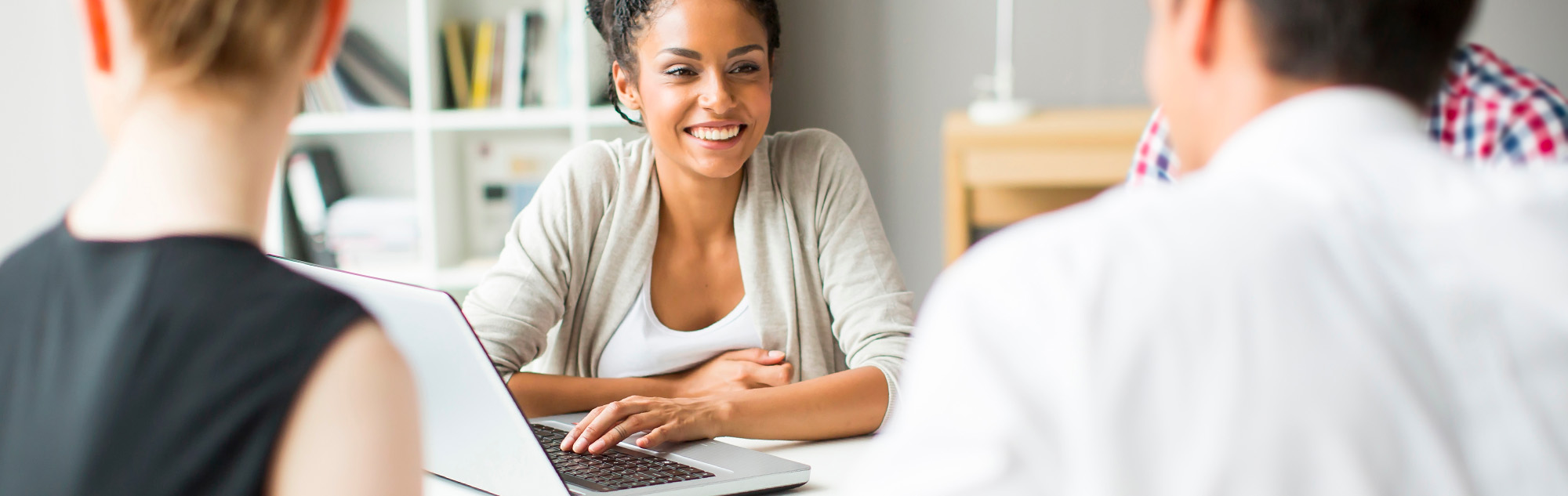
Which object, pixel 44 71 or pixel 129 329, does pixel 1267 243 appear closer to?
pixel 129 329

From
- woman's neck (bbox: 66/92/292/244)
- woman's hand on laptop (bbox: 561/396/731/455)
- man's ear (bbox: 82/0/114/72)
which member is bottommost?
woman's hand on laptop (bbox: 561/396/731/455)

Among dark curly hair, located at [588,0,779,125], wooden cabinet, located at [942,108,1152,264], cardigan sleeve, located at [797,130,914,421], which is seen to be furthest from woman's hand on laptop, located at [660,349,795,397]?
wooden cabinet, located at [942,108,1152,264]

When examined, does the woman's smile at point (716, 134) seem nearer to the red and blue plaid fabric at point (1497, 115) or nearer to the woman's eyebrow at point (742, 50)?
the woman's eyebrow at point (742, 50)

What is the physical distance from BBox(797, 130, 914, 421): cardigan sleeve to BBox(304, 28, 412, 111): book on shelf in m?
1.46

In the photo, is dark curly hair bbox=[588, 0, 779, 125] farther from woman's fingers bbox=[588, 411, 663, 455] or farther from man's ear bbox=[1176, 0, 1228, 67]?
man's ear bbox=[1176, 0, 1228, 67]

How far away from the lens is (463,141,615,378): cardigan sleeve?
1.44 metres

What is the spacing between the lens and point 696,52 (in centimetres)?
154

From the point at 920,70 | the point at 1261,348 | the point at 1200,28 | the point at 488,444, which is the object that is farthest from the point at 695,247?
the point at 920,70

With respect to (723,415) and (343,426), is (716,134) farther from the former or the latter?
(343,426)

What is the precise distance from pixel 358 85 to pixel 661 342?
5.17 feet

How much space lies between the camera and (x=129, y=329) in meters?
0.44

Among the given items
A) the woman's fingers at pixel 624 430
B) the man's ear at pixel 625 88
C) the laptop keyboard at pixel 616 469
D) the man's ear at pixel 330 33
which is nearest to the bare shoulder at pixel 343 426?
the man's ear at pixel 330 33

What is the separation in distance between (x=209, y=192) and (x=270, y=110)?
0.05 meters

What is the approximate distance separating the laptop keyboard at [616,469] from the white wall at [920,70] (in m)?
2.01
